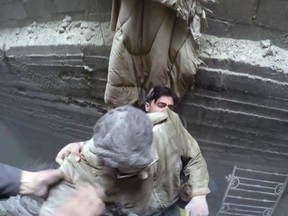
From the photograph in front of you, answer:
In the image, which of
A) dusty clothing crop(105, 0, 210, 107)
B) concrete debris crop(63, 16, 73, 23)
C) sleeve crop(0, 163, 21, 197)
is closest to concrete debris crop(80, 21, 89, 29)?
concrete debris crop(63, 16, 73, 23)

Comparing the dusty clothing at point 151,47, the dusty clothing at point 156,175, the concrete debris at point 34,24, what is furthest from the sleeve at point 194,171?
the concrete debris at point 34,24

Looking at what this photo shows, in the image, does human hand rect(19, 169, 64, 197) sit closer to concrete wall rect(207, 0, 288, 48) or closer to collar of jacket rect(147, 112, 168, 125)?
collar of jacket rect(147, 112, 168, 125)

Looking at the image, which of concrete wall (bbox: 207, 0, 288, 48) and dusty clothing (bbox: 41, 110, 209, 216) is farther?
concrete wall (bbox: 207, 0, 288, 48)

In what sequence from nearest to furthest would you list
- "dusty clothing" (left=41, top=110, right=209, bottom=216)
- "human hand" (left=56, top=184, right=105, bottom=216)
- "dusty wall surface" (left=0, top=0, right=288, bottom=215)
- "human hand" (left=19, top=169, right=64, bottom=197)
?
"human hand" (left=56, top=184, right=105, bottom=216), "human hand" (left=19, top=169, right=64, bottom=197), "dusty clothing" (left=41, top=110, right=209, bottom=216), "dusty wall surface" (left=0, top=0, right=288, bottom=215)

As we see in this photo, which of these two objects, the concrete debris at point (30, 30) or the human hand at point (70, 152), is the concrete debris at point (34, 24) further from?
the human hand at point (70, 152)

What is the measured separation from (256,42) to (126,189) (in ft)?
3.75

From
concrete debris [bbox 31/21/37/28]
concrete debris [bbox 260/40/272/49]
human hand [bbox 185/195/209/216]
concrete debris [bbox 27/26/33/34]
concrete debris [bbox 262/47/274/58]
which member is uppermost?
concrete debris [bbox 260/40/272/49]

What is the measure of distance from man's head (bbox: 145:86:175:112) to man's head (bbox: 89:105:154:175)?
535mm

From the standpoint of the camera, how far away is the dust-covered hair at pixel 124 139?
4.95ft

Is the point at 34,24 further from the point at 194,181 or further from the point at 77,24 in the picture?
the point at 194,181

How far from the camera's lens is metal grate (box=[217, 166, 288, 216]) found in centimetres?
295

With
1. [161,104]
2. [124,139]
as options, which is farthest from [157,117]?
[124,139]

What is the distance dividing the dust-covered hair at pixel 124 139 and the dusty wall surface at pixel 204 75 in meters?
0.83

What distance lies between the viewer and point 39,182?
153cm
